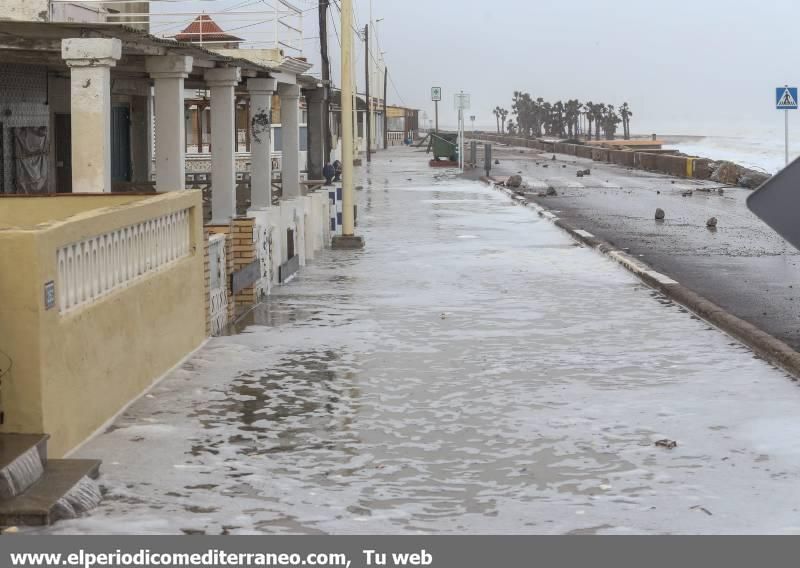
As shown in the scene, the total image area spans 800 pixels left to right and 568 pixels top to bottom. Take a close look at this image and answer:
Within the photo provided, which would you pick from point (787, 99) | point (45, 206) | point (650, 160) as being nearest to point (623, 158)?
point (650, 160)

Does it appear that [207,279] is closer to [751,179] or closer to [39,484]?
[39,484]

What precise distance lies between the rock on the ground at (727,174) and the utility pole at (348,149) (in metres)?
24.6

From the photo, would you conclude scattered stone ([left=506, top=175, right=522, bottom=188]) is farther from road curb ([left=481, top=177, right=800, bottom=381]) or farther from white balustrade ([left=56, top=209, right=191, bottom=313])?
white balustrade ([left=56, top=209, right=191, bottom=313])

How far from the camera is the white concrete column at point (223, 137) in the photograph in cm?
1819

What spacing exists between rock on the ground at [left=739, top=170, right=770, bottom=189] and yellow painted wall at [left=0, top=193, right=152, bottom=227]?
33.4 metres

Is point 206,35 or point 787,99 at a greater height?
point 206,35

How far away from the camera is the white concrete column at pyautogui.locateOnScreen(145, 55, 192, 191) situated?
15.7 meters

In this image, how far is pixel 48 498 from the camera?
22.6 ft

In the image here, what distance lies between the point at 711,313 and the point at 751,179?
30745 millimetres

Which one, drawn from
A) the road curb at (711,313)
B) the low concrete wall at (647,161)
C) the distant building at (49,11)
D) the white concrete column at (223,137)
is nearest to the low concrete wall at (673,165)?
the low concrete wall at (647,161)

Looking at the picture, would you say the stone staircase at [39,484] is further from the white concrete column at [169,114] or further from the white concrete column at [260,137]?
the white concrete column at [260,137]
